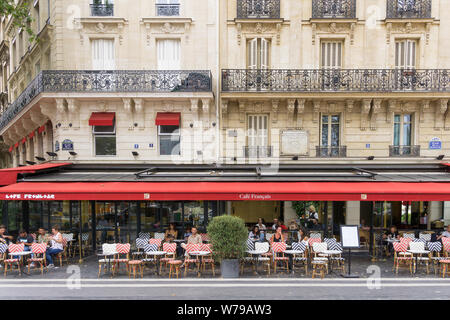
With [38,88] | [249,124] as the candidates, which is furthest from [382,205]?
[38,88]

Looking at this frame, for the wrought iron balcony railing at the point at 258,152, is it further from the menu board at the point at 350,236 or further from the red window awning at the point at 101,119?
the red window awning at the point at 101,119

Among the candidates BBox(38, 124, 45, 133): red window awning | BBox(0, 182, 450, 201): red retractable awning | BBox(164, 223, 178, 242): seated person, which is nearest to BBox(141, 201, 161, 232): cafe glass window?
BBox(164, 223, 178, 242): seated person

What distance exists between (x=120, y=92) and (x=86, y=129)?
89.5 inches

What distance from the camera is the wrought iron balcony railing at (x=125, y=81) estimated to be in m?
13.5

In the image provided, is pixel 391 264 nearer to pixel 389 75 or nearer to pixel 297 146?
pixel 297 146

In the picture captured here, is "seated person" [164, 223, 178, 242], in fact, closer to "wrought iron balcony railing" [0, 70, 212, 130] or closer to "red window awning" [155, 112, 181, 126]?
"red window awning" [155, 112, 181, 126]

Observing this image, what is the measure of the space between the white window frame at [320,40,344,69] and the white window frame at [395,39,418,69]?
2.33m

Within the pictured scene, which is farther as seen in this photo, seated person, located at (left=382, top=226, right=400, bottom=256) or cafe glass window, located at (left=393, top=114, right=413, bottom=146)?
cafe glass window, located at (left=393, top=114, right=413, bottom=146)

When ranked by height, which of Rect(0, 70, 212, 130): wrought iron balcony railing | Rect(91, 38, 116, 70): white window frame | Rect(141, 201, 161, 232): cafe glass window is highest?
Rect(91, 38, 116, 70): white window frame

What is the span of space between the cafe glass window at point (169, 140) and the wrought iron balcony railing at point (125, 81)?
1663 millimetres

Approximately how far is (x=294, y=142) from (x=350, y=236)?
18.0 ft

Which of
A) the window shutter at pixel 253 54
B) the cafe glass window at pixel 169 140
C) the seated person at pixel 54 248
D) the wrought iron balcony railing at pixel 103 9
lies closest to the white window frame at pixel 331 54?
the window shutter at pixel 253 54

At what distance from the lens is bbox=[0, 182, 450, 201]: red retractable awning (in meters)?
10.2

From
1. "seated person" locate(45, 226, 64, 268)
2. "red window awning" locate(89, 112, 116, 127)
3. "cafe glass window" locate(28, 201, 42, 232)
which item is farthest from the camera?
"red window awning" locate(89, 112, 116, 127)
